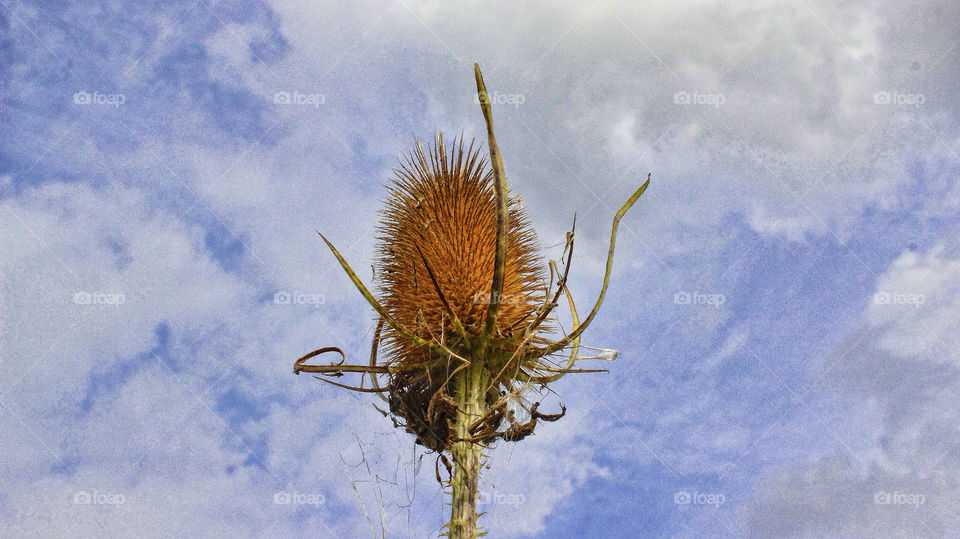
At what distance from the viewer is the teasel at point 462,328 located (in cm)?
664

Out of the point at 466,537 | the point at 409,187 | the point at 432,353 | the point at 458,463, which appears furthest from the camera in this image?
the point at 409,187

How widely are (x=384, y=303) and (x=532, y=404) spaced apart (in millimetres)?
2149

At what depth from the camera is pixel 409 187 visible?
8.59m

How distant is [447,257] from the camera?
7.42 m

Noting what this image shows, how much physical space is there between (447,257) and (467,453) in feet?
7.06

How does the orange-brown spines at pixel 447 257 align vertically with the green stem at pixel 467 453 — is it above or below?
above

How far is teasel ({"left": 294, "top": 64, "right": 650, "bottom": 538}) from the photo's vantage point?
6.64 m

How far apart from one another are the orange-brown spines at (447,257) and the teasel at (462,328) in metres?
0.01

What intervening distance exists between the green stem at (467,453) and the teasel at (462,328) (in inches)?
0.4

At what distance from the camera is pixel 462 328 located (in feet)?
22.4

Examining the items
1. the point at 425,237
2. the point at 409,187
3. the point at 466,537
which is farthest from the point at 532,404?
the point at 409,187

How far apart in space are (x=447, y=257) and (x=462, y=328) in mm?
970

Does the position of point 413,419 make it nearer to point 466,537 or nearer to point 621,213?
point 466,537

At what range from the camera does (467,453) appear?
653cm
